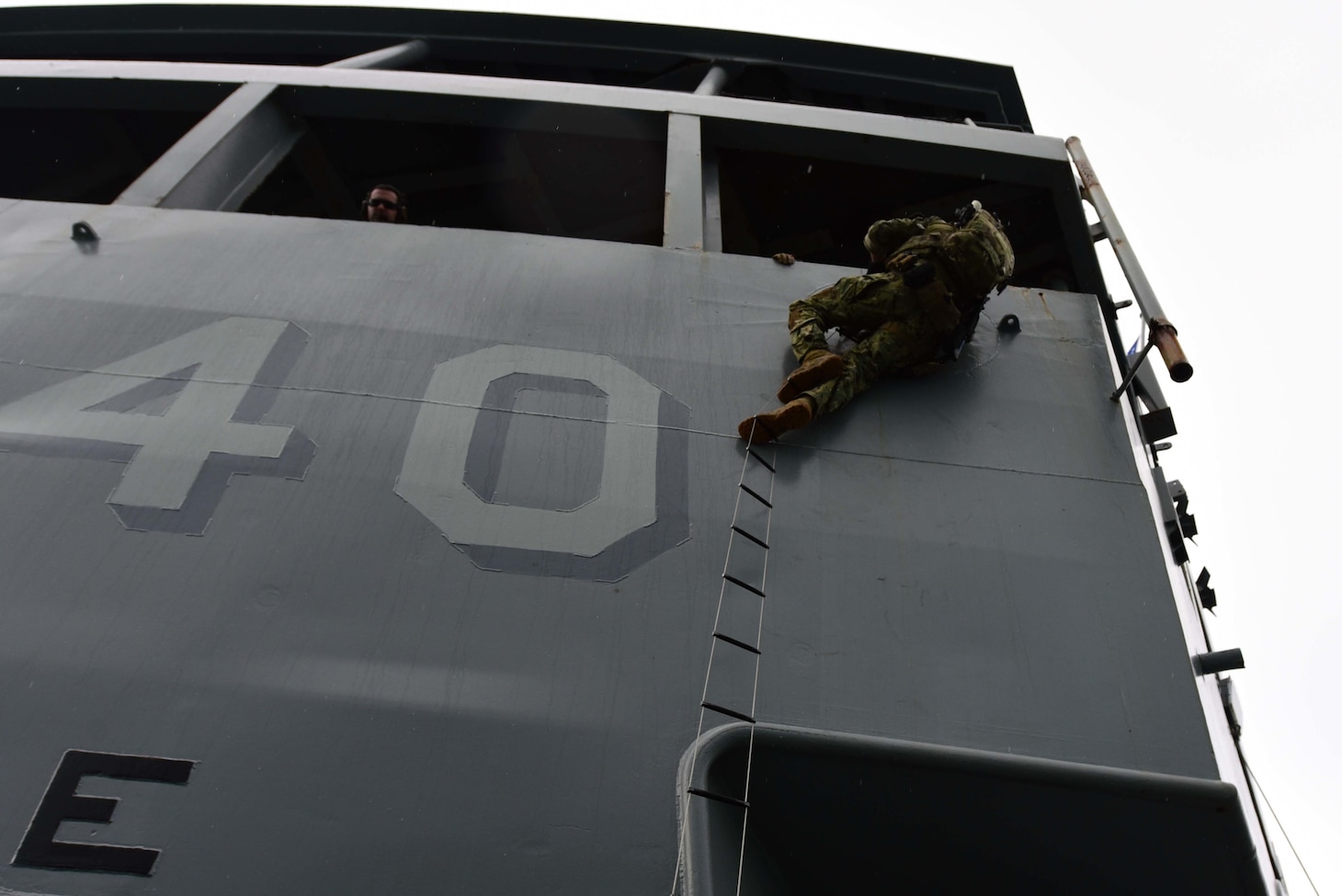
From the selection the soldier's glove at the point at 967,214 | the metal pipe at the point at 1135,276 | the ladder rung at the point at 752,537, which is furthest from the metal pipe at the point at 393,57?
the ladder rung at the point at 752,537

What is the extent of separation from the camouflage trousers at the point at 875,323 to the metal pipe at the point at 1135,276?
2.35 ft

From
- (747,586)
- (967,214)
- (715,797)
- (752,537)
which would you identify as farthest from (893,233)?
(715,797)

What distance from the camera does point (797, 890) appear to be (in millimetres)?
2258

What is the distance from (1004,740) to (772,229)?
15.6 feet

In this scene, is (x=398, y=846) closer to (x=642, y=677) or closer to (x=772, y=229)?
(x=642, y=677)

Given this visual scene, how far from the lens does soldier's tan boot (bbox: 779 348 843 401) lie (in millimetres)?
3275

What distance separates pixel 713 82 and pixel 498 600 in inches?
228

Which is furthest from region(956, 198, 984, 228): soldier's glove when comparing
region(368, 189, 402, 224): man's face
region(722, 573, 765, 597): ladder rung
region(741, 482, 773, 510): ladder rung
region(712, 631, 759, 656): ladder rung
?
region(368, 189, 402, 224): man's face

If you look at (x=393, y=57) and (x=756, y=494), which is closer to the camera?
(x=756, y=494)

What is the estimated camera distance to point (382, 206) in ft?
15.9

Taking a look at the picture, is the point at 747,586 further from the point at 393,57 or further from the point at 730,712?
the point at 393,57

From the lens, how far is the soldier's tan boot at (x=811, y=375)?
129 inches

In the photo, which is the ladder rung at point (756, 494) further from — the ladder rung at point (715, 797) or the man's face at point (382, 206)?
the man's face at point (382, 206)

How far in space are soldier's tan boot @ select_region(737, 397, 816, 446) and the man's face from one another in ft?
8.68
